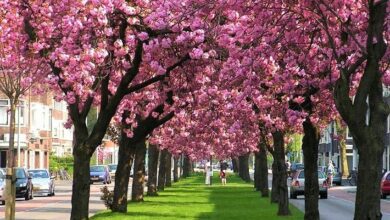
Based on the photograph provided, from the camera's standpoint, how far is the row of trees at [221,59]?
12047 mm

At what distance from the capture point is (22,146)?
7056 centimetres

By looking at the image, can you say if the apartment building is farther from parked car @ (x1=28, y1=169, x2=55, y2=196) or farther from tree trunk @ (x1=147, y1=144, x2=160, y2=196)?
tree trunk @ (x1=147, y1=144, x2=160, y2=196)

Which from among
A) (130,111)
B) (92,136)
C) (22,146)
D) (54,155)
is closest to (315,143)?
(92,136)

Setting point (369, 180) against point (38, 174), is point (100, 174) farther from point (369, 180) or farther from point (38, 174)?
point (369, 180)

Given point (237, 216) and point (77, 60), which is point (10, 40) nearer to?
point (77, 60)

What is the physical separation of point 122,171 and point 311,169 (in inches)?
335

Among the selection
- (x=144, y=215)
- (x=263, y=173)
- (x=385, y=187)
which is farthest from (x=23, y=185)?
(x=385, y=187)

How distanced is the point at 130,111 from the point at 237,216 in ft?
14.7

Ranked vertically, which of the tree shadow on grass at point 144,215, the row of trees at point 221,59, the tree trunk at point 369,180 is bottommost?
the tree shadow on grass at point 144,215

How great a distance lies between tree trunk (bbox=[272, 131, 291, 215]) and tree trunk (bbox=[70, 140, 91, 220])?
8.94 meters

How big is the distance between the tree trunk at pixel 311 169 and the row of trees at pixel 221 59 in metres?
0.03

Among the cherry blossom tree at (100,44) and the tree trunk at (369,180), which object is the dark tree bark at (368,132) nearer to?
the tree trunk at (369,180)

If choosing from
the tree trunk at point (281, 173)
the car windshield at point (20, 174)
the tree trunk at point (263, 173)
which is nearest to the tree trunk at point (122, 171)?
the tree trunk at point (281, 173)

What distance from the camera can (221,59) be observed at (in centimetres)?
1777
